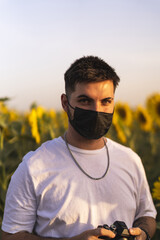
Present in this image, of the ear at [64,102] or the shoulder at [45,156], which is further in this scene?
the ear at [64,102]

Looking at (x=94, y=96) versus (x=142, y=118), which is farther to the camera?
(x=142, y=118)

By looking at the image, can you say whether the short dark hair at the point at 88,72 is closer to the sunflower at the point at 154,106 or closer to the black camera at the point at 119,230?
the black camera at the point at 119,230

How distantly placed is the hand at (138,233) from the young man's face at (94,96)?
566 millimetres

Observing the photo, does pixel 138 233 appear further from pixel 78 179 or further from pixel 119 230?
pixel 78 179

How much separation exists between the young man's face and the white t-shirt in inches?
8.8

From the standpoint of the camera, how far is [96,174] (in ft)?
Result: 5.21

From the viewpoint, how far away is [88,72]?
5.02ft

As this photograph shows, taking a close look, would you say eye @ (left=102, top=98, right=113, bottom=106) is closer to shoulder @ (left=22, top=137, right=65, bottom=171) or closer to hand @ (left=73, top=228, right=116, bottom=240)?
shoulder @ (left=22, top=137, right=65, bottom=171)

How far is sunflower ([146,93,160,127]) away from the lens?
593 cm

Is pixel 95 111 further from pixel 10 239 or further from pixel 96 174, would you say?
pixel 10 239

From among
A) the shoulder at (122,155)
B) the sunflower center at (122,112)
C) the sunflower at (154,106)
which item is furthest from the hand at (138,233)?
the sunflower center at (122,112)

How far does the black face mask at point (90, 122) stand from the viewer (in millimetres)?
1586

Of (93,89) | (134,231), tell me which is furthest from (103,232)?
(93,89)

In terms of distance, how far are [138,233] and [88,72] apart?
30.4 inches
